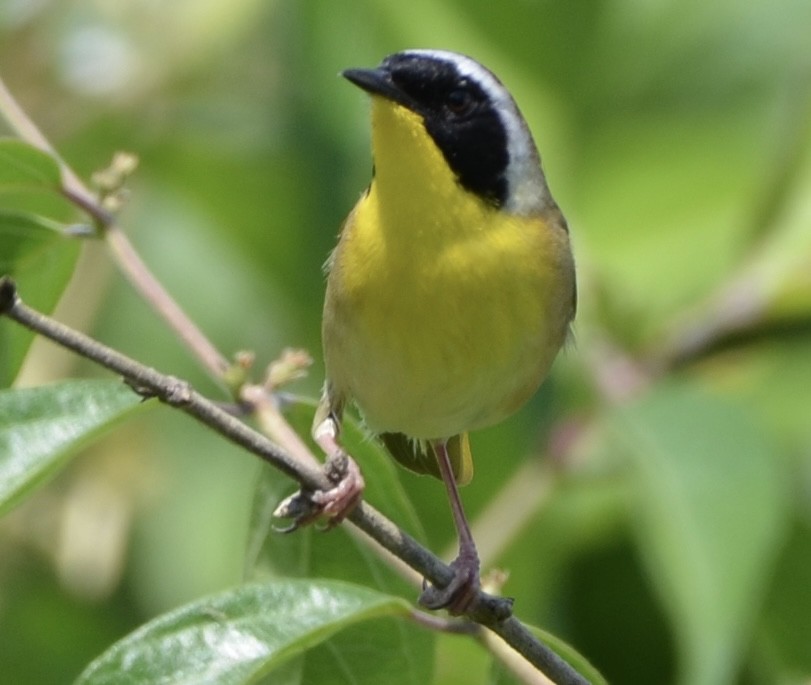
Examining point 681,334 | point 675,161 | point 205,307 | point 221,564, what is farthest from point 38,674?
point 675,161

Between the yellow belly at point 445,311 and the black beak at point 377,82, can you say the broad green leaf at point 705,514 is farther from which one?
the black beak at point 377,82

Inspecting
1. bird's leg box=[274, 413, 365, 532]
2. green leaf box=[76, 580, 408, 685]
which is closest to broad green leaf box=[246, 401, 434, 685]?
bird's leg box=[274, 413, 365, 532]

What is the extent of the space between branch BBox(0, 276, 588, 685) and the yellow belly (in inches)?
25.3

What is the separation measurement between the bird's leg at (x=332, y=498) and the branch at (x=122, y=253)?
0.22 metres

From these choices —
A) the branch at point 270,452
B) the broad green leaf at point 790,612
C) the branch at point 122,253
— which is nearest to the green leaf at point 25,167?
the branch at point 122,253

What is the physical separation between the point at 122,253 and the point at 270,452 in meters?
0.51

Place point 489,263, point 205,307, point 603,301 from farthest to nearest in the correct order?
point 205,307 → point 603,301 → point 489,263

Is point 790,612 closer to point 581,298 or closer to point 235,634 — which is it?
point 581,298

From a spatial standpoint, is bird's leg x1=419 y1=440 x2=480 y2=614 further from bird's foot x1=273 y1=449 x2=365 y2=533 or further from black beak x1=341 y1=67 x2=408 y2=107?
black beak x1=341 y1=67 x2=408 y2=107

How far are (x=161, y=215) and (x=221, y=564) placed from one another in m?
1.28

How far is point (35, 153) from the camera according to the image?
2152 millimetres

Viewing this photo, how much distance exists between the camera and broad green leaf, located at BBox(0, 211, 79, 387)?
215 cm

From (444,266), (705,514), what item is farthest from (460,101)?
(705,514)

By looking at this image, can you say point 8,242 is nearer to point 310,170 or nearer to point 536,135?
point 310,170
